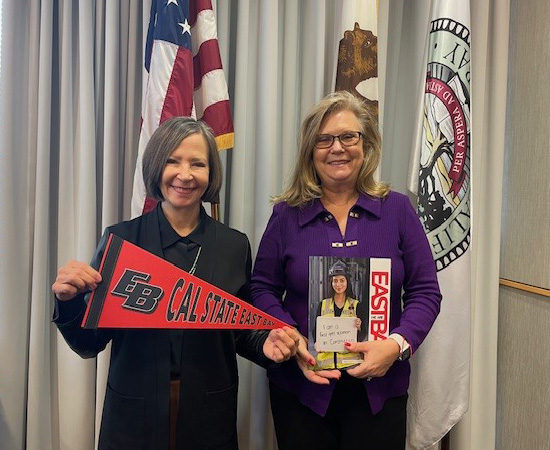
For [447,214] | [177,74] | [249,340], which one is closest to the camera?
[249,340]

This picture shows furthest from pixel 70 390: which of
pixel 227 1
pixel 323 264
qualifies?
pixel 227 1

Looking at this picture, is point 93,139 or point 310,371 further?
point 93,139

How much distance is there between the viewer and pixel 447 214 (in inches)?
61.5

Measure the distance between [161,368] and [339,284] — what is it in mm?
472

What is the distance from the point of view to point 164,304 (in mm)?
951

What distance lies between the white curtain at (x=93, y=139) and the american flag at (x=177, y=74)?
188mm

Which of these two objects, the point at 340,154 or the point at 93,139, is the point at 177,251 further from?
the point at 93,139

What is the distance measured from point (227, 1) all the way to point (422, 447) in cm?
188

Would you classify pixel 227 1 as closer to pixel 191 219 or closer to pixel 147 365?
pixel 191 219

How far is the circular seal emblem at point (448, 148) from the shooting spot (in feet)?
5.13

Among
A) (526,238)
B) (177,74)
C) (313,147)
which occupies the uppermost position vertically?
(177,74)

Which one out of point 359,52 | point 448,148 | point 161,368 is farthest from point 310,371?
point 359,52

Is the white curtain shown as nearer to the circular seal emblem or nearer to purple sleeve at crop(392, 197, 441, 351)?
the circular seal emblem

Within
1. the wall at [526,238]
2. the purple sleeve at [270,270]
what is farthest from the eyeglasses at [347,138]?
the wall at [526,238]
